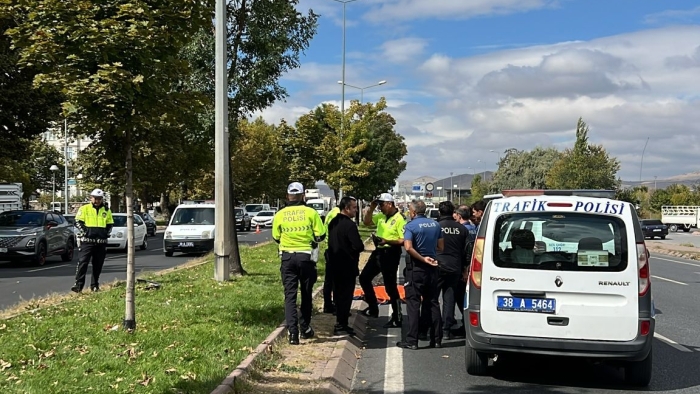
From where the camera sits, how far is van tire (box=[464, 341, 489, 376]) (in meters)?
7.11

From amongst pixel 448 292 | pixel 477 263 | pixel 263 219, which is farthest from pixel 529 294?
pixel 263 219

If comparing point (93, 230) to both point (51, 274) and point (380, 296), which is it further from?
point (51, 274)

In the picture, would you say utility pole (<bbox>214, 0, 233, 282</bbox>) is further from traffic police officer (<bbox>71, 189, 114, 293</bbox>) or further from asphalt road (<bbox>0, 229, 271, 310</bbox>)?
asphalt road (<bbox>0, 229, 271, 310</bbox>)

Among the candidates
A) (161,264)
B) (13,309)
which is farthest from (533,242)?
(161,264)

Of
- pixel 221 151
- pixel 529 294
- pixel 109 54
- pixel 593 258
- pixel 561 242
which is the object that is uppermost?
pixel 109 54

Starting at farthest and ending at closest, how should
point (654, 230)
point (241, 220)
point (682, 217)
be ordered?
point (682, 217), point (241, 220), point (654, 230)

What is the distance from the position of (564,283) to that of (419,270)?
86.6 inches

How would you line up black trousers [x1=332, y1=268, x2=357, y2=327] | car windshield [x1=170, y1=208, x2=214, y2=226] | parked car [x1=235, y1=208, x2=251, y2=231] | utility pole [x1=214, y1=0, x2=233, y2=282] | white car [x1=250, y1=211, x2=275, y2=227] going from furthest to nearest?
white car [x1=250, y1=211, x2=275, y2=227] → parked car [x1=235, y1=208, x2=251, y2=231] → car windshield [x1=170, y1=208, x2=214, y2=226] → utility pole [x1=214, y1=0, x2=233, y2=282] → black trousers [x1=332, y1=268, x2=357, y2=327]

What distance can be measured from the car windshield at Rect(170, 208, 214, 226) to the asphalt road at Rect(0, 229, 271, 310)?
3.99 ft

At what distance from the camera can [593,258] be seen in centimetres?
653

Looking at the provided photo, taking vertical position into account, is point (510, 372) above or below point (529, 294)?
below

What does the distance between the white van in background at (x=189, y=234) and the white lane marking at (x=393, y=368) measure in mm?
15586

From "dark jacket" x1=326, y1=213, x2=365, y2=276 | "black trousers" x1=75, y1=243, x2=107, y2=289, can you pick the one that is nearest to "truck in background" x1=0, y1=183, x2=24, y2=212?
"black trousers" x1=75, y1=243, x2=107, y2=289

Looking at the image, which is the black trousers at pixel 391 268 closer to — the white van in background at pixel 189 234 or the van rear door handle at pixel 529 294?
the van rear door handle at pixel 529 294
